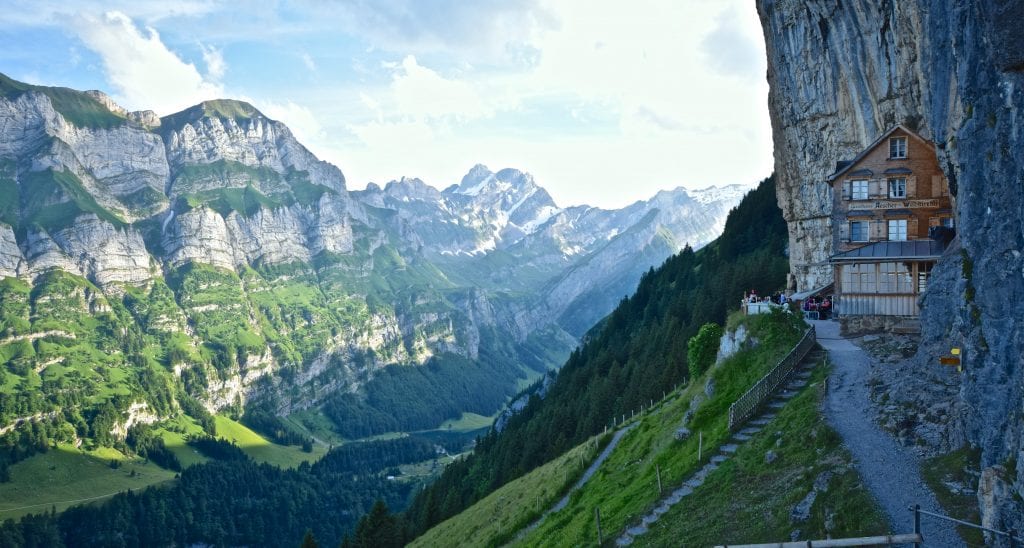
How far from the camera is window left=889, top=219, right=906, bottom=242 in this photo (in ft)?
167

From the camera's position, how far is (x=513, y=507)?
60250mm

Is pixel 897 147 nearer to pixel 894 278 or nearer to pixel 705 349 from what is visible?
pixel 894 278

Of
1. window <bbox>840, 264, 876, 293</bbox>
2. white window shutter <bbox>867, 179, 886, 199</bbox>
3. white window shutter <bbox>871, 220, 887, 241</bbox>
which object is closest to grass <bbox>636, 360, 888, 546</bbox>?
window <bbox>840, 264, 876, 293</bbox>

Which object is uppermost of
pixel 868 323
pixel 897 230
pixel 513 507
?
pixel 897 230

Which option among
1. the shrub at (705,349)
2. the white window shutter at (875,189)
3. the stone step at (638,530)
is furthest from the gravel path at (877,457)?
the white window shutter at (875,189)

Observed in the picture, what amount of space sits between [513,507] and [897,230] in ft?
120

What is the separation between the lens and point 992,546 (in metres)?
21.1

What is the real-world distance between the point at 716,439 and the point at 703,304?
6122cm

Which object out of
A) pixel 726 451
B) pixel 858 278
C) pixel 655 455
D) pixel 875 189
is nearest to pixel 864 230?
pixel 875 189

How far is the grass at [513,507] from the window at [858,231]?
1041 inches

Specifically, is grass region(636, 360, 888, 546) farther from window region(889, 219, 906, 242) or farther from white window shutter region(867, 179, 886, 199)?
white window shutter region(867, 179, 886, 199)

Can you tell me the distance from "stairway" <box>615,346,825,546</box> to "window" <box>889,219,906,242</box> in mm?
17873

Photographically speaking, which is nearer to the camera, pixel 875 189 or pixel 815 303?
pixel 875 189

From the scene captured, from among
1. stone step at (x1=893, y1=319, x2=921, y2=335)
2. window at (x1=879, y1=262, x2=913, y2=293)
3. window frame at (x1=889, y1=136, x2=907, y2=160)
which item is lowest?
stone step at (x1=893, y1=319, x2=921, y2=335)
